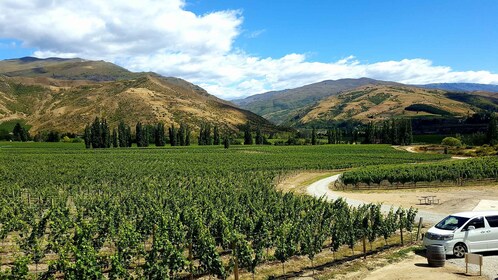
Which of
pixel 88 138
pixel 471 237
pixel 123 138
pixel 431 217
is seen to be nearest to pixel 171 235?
pixel 471 237

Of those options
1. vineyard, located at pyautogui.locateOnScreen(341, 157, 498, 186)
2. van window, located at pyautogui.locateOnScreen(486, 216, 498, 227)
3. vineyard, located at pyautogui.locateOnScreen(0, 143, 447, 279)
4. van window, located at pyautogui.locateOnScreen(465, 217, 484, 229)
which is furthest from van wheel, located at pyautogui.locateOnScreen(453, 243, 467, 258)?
vineyard, located at pyautogui.locateOnScreen(341, 157, 498, 186)

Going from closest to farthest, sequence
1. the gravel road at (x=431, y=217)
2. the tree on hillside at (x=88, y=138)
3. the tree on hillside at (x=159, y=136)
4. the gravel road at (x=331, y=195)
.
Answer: the gravel road at (x=431, y=217)
the gravel road at (x=331, y=195)
the tree on hillside at (x=88, y=138)
the tree on hillside at (x=159, y=136)

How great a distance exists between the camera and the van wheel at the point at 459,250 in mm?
22812

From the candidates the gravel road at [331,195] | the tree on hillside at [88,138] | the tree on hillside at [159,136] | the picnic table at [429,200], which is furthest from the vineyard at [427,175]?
the tree on hillside at [159,136]

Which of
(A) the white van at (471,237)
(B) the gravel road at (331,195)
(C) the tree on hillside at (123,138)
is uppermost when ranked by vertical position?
(C) the tree on hillside at (123,138)

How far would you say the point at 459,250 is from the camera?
22.8 meters

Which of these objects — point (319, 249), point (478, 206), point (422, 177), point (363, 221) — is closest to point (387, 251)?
point (363, 221)

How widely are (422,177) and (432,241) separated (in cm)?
4193

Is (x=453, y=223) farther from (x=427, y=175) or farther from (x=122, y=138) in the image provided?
(x=122, y=138)

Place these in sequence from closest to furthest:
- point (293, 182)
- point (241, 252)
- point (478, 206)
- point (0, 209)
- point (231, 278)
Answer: point (241, 252), point (231, 278), point (0, 209), point (478, 206), point (293, 182)

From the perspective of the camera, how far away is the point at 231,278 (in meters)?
22.6

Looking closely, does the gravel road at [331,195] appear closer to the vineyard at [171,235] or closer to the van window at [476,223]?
the vineyard at [171,235]

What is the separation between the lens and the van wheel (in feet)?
74.8

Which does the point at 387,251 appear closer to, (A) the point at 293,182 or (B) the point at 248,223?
(B) the point at 248,223
